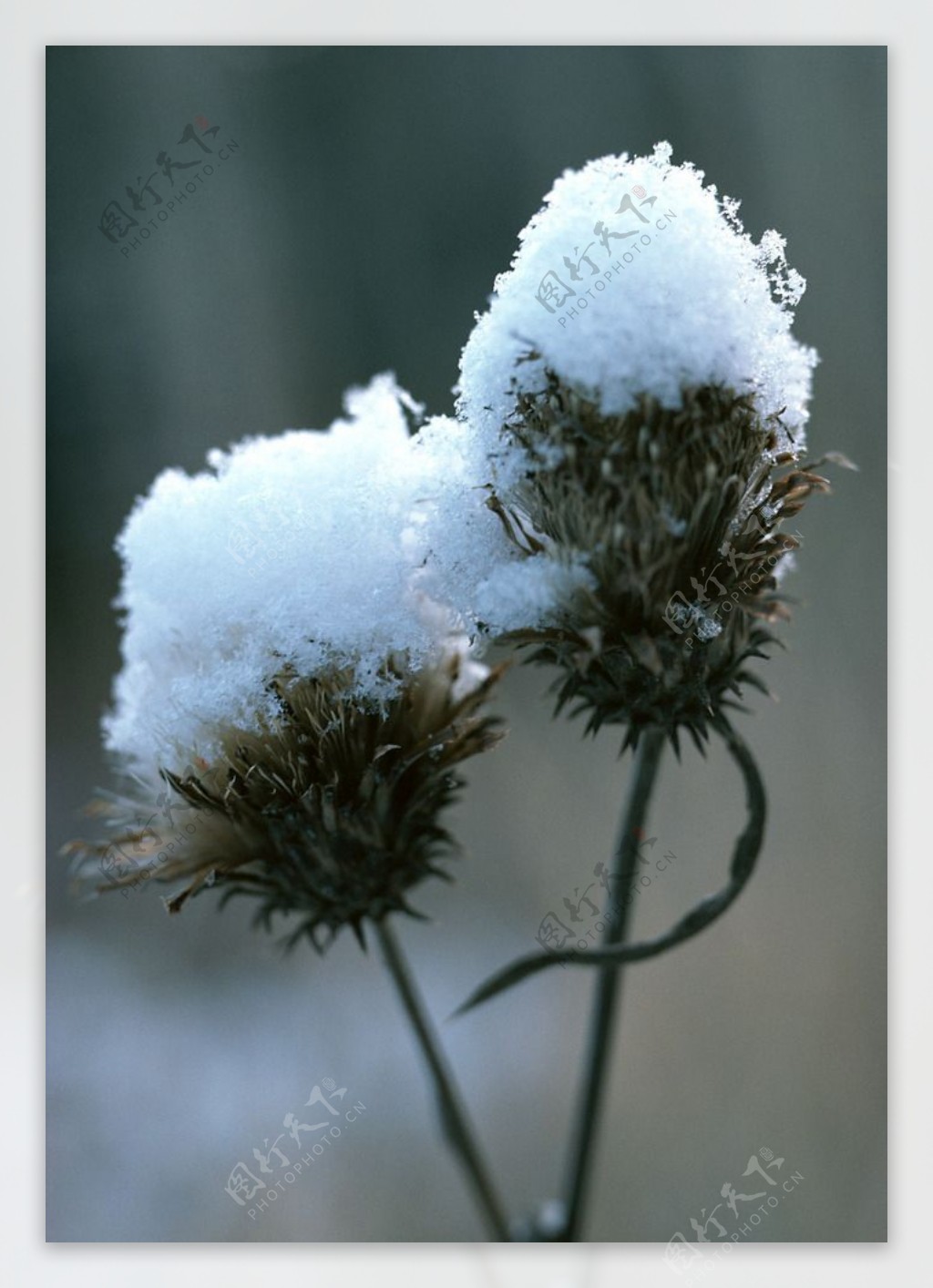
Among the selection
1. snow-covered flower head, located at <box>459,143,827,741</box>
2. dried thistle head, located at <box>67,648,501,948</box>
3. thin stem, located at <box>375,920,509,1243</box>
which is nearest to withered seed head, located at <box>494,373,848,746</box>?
snow-covered flower head, located at <box>459,143,827,741</box>

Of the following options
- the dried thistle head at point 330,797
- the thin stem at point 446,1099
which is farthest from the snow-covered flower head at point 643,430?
the thin stem at point 446,1099

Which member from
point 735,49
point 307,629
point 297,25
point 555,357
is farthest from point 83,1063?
point 735,49

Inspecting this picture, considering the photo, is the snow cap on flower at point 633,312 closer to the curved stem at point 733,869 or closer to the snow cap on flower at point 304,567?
the snow cap on flower at point 304,567

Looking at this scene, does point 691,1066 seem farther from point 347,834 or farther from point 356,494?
point 356,494

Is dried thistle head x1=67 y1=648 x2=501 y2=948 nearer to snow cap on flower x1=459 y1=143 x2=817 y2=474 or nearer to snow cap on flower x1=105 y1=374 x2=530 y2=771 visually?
snow cap on flower x1=105 y1=374 x2=530 y2=771

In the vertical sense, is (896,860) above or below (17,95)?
below

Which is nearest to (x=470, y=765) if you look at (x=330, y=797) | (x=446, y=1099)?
(x=446, y=1099)
